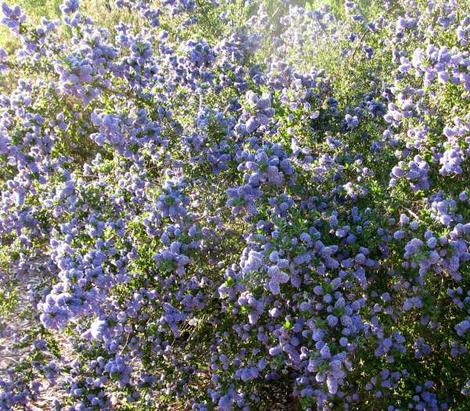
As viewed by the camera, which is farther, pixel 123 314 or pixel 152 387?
pixel 152 387

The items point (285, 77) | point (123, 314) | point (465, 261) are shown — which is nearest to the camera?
point (465, 261)

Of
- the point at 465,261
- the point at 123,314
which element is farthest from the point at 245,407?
the point at 465,261

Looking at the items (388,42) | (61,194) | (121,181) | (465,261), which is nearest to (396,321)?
(465,261)

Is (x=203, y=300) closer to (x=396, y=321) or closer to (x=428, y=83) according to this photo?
(x=396, y=321)

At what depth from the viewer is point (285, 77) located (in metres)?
4.51

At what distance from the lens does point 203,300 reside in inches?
129

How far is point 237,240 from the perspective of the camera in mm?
3268

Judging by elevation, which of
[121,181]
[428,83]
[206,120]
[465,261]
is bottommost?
[465,261]

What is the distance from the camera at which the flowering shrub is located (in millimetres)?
2746

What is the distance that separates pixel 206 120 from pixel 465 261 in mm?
1611

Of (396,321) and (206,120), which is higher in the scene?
(206,120)

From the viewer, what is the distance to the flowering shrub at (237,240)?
275 cm

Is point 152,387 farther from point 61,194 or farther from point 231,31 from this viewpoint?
point 231,31

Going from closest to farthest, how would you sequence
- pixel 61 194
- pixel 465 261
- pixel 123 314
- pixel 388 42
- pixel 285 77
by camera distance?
pixel 465 261 → pixel 123 314 → pixel 61 194 → pixel 285 77 → pixel 388 42
